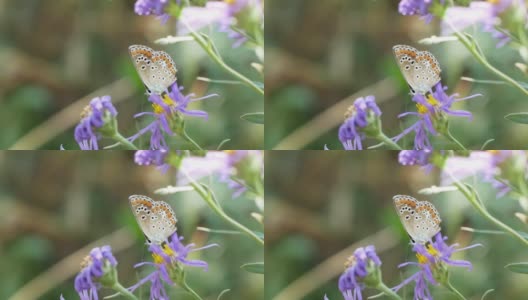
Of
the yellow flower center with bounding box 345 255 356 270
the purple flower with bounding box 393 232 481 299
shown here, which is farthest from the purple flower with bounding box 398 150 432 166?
the yellow flower center with bounding box 345 255 356 270

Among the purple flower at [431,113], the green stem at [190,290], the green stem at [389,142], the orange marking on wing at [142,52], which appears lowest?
the green stem at [190,290]

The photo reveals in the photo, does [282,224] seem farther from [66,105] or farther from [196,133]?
[66,105]

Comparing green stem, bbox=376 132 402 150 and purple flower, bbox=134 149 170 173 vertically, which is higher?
purple flower, bbox=134 149 170 173

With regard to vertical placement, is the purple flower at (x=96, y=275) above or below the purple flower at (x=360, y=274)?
above

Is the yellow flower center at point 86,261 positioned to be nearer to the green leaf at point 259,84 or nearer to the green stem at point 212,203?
the green stem at point 212,203

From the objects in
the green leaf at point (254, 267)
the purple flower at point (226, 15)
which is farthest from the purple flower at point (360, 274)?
the purple flower at point (226, 15)

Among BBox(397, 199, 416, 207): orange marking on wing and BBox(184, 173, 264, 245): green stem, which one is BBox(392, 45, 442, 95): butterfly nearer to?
BBox(397, 199, 416, 207): orange marking on wing
